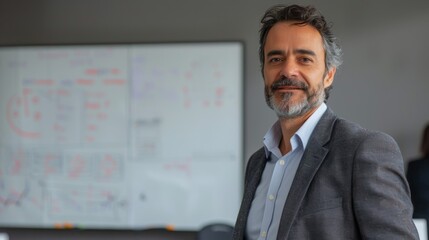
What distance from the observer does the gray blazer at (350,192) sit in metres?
1.15

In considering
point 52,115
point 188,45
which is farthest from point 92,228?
point 188,45

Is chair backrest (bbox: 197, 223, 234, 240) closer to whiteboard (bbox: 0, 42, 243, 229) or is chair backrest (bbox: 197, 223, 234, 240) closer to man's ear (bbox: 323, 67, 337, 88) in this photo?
whiteboard (bbox: 0, 42, 243, 229)

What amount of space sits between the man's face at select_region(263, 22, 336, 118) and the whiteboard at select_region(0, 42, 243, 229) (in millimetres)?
2792

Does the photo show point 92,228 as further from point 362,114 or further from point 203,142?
point 362,114

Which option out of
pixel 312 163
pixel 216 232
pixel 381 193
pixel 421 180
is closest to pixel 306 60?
pixel 312 163

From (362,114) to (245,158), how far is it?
88 centimetres

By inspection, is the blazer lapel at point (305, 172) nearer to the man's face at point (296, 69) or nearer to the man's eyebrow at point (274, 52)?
the man's face at point (296, 69)

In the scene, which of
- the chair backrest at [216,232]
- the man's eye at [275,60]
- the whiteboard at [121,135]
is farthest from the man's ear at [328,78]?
the whiteboard at [121,135]

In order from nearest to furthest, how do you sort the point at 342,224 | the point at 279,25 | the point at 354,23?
the point at 342,224, the point at 279,25, the point at 354,23

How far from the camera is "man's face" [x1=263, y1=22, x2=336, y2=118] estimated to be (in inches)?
54.5

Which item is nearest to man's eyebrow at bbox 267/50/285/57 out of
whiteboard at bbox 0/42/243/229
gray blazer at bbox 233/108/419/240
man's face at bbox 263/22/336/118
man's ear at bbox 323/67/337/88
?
man's face at bbox 263/22/336/118

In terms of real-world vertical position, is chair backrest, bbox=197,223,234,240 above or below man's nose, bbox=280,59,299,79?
below

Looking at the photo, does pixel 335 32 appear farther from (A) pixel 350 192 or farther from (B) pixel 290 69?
(A) pixel 350 192

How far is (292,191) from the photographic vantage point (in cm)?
128
